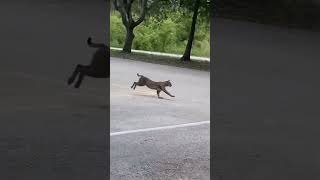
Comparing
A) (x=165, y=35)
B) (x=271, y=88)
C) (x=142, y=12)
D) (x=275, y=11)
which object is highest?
(x=275, y=11)

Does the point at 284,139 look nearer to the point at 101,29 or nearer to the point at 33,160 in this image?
the point at 101,29

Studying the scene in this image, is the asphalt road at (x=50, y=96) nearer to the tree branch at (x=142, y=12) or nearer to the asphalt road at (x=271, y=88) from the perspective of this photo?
the asphalt road at (x=271, y=88)

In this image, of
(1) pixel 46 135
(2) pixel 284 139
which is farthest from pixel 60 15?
(2) pixel 284 139

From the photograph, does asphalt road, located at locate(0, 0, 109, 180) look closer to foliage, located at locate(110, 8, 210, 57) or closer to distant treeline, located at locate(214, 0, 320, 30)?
distant treeline, located at locate(214, 0, 320, 30)

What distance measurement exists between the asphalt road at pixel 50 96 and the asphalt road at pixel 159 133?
0.40m

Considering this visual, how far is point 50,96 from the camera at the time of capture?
4.02 m

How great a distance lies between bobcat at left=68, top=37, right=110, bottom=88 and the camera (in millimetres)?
4114

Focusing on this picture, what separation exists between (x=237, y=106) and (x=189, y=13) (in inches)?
537

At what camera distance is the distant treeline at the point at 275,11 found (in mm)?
3084

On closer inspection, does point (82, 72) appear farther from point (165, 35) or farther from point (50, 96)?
point (165, 35)

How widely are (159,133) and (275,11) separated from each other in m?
3.36

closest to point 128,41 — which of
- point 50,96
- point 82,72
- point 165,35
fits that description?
point 165,35

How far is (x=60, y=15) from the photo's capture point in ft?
12.2

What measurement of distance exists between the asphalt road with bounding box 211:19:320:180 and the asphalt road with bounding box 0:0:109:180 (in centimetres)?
81
